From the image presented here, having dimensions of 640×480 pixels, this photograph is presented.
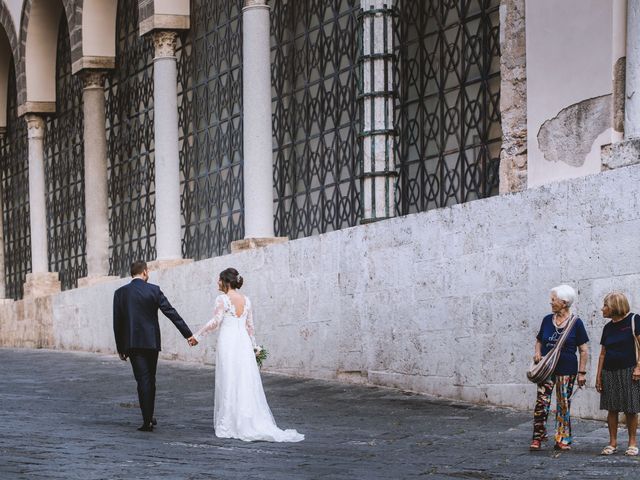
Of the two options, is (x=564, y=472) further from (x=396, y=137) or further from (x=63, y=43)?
(x=63, y=43)


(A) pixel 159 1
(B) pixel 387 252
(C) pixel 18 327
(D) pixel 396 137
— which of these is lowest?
(C) pixel 18 327

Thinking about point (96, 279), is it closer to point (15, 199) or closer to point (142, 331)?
point (15, 199)

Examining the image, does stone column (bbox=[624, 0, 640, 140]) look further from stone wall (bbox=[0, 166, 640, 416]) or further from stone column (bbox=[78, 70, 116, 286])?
stone column (bbox=[78, 70, 116, 286])

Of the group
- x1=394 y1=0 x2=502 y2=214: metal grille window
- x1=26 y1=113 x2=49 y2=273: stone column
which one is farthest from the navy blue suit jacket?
x1=26 y1=113 x2=49 y2=273: stone column

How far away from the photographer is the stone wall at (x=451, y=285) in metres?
9.48

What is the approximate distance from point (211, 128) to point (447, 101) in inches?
228

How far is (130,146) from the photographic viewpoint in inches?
803

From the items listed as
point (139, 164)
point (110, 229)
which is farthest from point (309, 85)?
point (110, 229)

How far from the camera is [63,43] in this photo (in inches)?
888

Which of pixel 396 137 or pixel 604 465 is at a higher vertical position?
pixel 396 137

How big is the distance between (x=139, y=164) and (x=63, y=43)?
3.85 m

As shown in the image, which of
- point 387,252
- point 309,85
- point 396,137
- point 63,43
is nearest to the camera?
point 387,252

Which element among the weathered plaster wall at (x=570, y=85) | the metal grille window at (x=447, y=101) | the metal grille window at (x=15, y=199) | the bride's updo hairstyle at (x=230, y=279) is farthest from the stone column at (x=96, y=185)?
the weathered plaster wall at (x=570, y=85)

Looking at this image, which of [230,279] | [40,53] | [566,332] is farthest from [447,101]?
[40,53]
